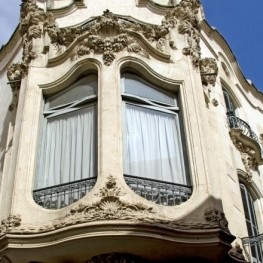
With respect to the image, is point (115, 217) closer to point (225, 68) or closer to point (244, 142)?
point (244, 142)

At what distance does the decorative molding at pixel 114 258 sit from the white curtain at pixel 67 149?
69.2 inches

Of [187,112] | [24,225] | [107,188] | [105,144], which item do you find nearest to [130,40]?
[187,112]

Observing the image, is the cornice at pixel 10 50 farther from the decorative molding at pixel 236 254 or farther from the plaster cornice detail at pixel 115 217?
the decorative molding at pixel 236 254

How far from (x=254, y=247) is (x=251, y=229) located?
996mm

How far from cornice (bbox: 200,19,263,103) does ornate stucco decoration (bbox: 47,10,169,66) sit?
4.21 meters

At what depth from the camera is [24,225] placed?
9.87 metres

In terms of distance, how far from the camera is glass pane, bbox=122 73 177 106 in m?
12.1

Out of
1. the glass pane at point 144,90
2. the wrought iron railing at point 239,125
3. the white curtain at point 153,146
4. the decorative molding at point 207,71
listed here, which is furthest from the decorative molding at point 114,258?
the wrought iron railing at point 239,125

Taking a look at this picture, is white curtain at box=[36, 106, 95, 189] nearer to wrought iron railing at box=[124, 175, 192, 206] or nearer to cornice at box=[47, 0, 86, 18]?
wrought iron railing at box=[124, 175, 192, 206]

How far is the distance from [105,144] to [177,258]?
2481 millimetres

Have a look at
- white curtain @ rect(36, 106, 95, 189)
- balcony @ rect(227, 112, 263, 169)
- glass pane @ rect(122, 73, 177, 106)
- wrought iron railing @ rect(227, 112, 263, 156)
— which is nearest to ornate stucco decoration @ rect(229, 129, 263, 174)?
balcony @ rect(227, 112, 263, 169)

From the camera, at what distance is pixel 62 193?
1044 cm

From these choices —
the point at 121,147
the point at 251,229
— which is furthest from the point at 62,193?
the point at 251,229

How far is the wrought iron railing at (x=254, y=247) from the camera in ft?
38.2
